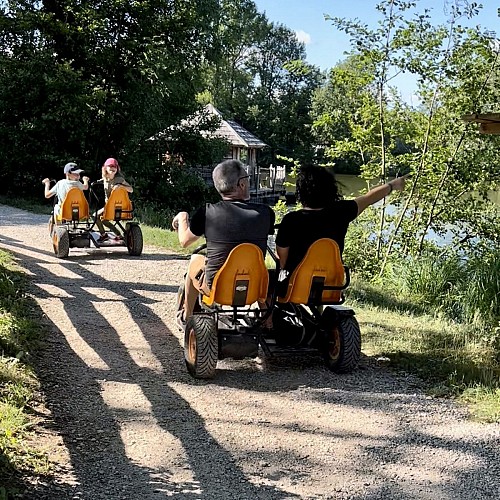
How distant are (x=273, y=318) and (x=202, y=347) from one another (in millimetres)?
826

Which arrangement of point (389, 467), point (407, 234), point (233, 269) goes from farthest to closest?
point (407, 234) < point (233, 269) < point (389, 467)

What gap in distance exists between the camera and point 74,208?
10.0 meters

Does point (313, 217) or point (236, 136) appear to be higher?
point (236, 136)

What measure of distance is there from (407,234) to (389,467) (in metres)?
8.04

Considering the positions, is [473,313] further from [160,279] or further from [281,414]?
[281,414]

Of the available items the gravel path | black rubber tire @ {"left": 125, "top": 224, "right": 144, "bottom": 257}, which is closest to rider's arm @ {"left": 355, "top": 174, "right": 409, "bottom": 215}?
the gravel path

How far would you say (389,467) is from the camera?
152 inches

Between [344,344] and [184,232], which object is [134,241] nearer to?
[184,232]

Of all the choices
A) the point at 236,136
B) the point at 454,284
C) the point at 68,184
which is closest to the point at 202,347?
the point at 68,184

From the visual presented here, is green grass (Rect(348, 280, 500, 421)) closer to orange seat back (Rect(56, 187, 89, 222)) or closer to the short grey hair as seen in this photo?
the short grey hair

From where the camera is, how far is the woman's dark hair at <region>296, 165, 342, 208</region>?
547 centimetres

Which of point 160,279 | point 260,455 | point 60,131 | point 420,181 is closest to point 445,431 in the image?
point 260,455

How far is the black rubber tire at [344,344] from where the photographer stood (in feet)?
17.5

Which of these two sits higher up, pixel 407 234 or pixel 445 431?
pixel 407 234
